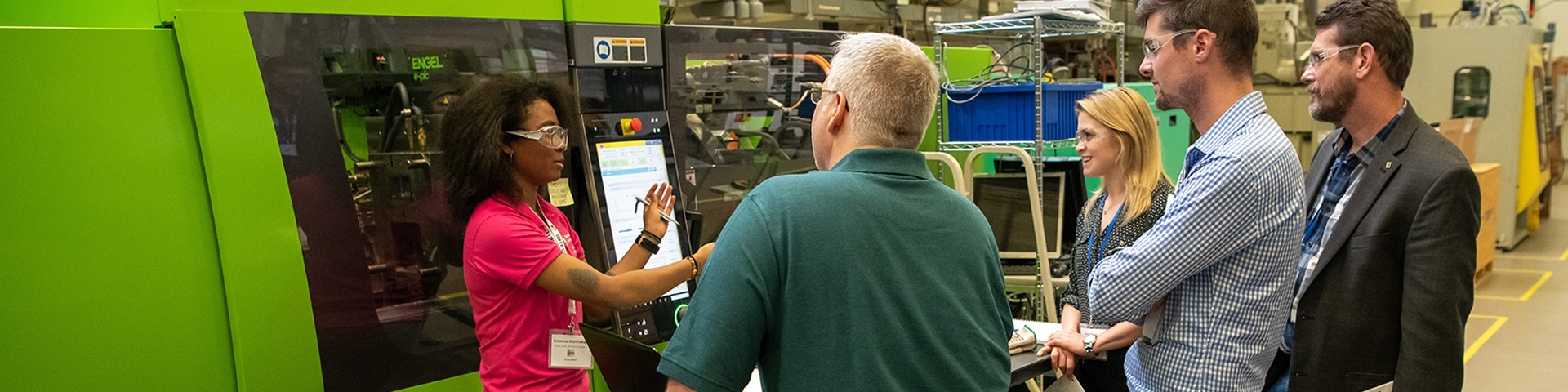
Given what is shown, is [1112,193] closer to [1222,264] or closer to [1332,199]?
[1332,199]

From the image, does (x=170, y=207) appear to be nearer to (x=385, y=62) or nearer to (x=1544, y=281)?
(x=385, y=62)

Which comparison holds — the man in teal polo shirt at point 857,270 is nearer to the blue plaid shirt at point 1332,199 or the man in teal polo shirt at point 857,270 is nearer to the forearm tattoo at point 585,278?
the forearm tattoo at point 585,278

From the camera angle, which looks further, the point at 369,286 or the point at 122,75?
the point at 369,286

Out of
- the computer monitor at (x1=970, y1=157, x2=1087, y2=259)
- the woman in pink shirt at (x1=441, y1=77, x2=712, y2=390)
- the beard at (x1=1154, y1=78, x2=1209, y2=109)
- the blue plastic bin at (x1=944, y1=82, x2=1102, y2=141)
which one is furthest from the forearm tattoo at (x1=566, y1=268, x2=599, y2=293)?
the computer monitor at (x1=970, y1=157, x2=1087, y2=259)

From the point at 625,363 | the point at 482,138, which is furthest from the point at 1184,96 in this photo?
the point at 482,138

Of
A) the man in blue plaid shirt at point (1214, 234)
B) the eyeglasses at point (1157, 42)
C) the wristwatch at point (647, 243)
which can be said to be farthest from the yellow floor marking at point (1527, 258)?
the wristwatch at point (647, 243)

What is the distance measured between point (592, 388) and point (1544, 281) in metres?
7.74

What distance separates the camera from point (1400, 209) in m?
2.02

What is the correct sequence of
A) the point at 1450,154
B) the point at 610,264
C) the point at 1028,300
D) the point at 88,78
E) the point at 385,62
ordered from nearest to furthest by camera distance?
1. the point at 88,78
2. the point at 1450,154
3. the point at 385,62
4. the point at 610,264
5. the point at 1028,300

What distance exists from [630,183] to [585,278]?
2.39ft

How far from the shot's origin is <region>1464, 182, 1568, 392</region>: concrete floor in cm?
470

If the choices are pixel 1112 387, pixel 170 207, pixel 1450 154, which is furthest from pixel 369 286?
pixel 1450 154

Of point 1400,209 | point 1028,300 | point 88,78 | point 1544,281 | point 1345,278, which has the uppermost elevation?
point 88,78

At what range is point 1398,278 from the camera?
6.76 feet
